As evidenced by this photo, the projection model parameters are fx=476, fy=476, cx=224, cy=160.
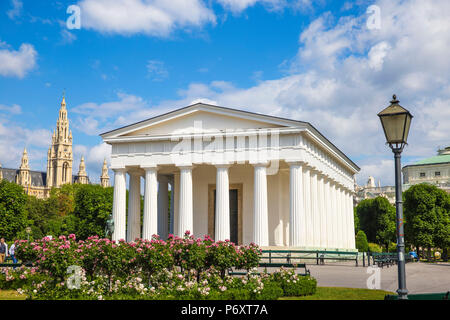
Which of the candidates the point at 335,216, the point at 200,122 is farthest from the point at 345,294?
the point at 335,216

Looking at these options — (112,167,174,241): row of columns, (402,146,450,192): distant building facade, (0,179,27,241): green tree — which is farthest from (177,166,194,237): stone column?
(402,146,450,192): distant building facade

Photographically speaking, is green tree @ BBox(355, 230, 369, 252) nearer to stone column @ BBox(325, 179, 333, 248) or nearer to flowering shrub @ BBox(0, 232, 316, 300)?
stone column @ BBox(325, 179, 333, 248)

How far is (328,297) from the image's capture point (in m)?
16.1

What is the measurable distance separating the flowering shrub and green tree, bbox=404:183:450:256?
1922 inches

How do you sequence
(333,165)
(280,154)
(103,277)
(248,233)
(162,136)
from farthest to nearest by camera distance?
(333,165)
(248,233)
(162,136)
(280,154)
(103,277)

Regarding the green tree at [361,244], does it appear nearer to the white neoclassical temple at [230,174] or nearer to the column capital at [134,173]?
the white neoclassical temple at [230,174]

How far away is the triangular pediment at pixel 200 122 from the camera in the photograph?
39562 mm

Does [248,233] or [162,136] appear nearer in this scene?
[162,136]

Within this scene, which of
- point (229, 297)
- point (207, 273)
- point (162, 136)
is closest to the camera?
point (229, 297)

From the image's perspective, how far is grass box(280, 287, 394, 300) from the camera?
15.8 meters

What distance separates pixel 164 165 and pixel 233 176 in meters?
7.76

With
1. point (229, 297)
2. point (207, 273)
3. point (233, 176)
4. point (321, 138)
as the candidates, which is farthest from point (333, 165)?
point (229, 297)

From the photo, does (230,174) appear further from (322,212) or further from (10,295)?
(10,295)

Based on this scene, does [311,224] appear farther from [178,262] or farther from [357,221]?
[357,221]
